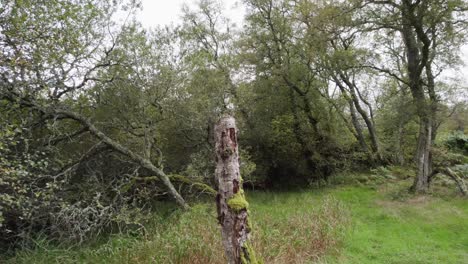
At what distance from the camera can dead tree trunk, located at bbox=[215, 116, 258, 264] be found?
305 cm

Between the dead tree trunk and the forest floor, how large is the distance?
93.7 inches

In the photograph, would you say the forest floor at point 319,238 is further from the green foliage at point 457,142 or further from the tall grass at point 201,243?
the green foliage at point 457,142

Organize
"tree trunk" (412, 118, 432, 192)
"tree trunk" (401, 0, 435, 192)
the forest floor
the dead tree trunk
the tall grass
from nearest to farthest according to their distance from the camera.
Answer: the dead tree trunk
the tall grass
the forest floor
"tree trunk" (401, 0, 435, 192)
"tree trunk" (412, 118, 432, 192)

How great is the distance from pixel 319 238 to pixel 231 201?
444cm

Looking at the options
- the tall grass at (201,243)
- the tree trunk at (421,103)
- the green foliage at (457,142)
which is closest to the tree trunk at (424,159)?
the tree trunk at (421,103)

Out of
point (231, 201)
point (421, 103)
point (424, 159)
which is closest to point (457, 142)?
point (424, 159)

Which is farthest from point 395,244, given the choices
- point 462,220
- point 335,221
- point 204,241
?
point 204,241

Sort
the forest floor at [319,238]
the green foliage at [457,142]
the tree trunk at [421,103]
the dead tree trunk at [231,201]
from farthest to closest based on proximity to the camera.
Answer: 1. the green foliage at [457,142]
2. the tree trunk at [421,103]
3. the forest floor at [319,238]
4. the dead tree trunk at [231,201]

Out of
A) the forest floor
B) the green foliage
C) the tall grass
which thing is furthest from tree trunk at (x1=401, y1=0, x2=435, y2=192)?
the green foliage

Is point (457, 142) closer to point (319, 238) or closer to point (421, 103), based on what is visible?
point (421, 103)

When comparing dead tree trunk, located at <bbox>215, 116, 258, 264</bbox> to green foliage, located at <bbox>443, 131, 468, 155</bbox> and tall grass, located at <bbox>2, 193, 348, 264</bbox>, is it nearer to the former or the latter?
tall grass, located at <bbox>2, 193, 348, 264</bbox>

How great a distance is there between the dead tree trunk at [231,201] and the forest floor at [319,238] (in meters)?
2.38

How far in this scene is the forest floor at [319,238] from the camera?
570 centimetres

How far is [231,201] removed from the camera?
306cm
